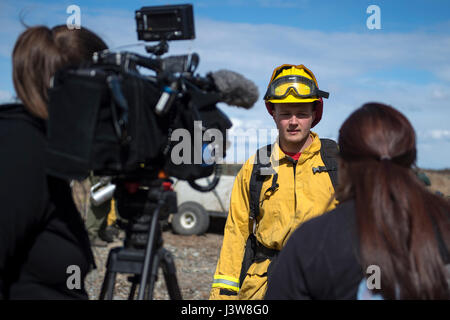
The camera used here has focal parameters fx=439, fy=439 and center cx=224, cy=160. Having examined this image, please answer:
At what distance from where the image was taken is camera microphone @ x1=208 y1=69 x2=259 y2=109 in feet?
6.50

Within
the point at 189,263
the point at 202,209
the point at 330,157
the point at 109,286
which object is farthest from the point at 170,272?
the point at 202,209

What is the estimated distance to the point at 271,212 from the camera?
293cm

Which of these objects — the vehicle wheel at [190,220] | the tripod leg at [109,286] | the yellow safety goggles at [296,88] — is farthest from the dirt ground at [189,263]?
the yellow safety goggles at [296,88]

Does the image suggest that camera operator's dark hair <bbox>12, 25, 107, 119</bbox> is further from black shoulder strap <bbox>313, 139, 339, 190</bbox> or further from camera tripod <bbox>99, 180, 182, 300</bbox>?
black shoulder strap <bbox>313, 139, 339, 190</bbox>

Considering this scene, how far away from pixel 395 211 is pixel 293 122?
170 cm

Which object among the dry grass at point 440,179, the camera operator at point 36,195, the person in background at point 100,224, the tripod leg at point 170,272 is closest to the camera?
the camera operator at point 36,195

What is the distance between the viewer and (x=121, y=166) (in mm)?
1797

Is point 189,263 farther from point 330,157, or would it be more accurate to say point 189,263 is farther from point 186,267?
point 330,157

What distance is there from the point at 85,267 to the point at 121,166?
19.8 inches

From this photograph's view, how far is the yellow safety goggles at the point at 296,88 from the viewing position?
3.17 meters

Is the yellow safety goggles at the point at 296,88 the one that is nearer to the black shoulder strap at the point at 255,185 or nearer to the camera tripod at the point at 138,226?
the black shoulder strap at the point at 255,185

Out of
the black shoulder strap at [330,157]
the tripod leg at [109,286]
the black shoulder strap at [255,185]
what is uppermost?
the black shoulder strap at [330,157]

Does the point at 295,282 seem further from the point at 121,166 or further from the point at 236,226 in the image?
the point at 236,226
